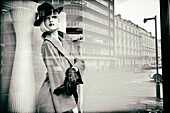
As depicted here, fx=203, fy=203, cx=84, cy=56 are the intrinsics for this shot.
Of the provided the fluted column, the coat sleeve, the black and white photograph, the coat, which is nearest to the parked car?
the black and white photograph

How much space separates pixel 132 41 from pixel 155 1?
0.39m

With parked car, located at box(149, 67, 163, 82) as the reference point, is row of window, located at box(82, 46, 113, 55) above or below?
above

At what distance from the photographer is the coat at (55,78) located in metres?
1.73

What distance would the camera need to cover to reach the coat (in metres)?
1.73

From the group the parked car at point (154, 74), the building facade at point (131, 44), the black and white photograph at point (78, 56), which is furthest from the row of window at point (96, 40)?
the parked car at point (154, 74)

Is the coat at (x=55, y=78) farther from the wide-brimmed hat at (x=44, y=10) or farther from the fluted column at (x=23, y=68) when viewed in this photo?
the wide-brimmed hat at (x=44, y=10)

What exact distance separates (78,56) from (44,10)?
498 mm

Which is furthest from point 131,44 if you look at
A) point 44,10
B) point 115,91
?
point 44,10

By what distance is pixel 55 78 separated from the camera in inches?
68.2

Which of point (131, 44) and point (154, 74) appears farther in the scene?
point (131, 44)

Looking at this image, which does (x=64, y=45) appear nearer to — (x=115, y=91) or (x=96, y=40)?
(x=96, y=40)

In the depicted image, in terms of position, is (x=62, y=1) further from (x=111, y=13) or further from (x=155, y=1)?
(x=155, y=1)

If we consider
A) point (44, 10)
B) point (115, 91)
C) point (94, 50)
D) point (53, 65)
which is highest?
point (44, 10)

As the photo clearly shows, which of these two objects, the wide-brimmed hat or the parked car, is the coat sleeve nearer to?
the wide-brimmed hat
